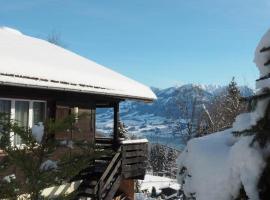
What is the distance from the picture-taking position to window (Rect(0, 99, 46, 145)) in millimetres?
11352

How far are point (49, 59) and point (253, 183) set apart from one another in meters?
12.0

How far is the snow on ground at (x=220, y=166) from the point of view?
2.77m

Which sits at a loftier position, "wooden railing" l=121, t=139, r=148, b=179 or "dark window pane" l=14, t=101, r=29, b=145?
"dark window pane" l=14, t=101, r=29, b=145

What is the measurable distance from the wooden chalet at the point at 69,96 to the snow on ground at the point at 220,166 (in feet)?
20.6

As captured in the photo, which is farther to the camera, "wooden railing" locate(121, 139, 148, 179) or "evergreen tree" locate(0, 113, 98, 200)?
"wooden railing" locate(121, 139, 148, 179)

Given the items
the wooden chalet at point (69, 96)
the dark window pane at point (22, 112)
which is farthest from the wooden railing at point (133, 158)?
the dark window pane at point (22, 112)

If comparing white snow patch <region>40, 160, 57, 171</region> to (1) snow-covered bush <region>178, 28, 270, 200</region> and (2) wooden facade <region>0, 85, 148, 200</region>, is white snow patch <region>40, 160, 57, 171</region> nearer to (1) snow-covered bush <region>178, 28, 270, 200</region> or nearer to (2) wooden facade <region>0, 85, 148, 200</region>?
(1) snow-covered bush <region>178, 28, 270, 200</region>

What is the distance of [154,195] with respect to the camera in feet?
99.2

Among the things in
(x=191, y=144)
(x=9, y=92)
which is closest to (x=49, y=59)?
(x=9, y=92)

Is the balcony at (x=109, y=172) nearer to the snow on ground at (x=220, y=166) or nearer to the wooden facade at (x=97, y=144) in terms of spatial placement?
the wooden facade at (x=97, y=144)

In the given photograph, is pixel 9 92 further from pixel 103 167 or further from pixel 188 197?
pixel 188 197

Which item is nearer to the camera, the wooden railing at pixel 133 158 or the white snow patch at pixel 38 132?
the white snow patch at pixel 38 132

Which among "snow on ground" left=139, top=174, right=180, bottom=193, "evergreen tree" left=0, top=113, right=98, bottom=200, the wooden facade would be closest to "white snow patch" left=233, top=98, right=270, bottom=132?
"evergreen tree" left=0, top=113, right=98, bottom=200

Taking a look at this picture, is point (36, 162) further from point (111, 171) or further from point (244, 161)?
point (111, 171)
